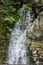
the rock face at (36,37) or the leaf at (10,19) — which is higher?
the leaf at (10,19)

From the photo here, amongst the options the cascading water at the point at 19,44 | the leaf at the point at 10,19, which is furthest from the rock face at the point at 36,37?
the leaf at the point at 10,19

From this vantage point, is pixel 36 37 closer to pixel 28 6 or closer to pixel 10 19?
pixel 10 19

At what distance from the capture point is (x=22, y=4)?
31.3ft

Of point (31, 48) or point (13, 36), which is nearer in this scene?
point (31, 48)

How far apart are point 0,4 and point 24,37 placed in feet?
8.21

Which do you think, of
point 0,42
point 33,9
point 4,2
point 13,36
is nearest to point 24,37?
point 13,36

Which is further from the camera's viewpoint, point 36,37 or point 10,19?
point 10,19

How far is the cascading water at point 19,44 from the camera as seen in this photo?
754 centimetres

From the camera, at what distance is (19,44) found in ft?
26.2

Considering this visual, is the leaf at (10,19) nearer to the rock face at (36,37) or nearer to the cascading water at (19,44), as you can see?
the cascading water at (19,44)

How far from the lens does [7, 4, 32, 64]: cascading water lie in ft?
→ 24.7

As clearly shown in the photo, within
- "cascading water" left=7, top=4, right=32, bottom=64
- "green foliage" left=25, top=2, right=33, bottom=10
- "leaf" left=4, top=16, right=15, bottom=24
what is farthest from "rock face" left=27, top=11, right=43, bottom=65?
"green foliage" left=25, top=2, right=33, bottom=10

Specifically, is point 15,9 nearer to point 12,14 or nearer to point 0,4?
point 12,14

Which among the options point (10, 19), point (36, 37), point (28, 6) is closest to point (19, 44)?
point (36, 37)
